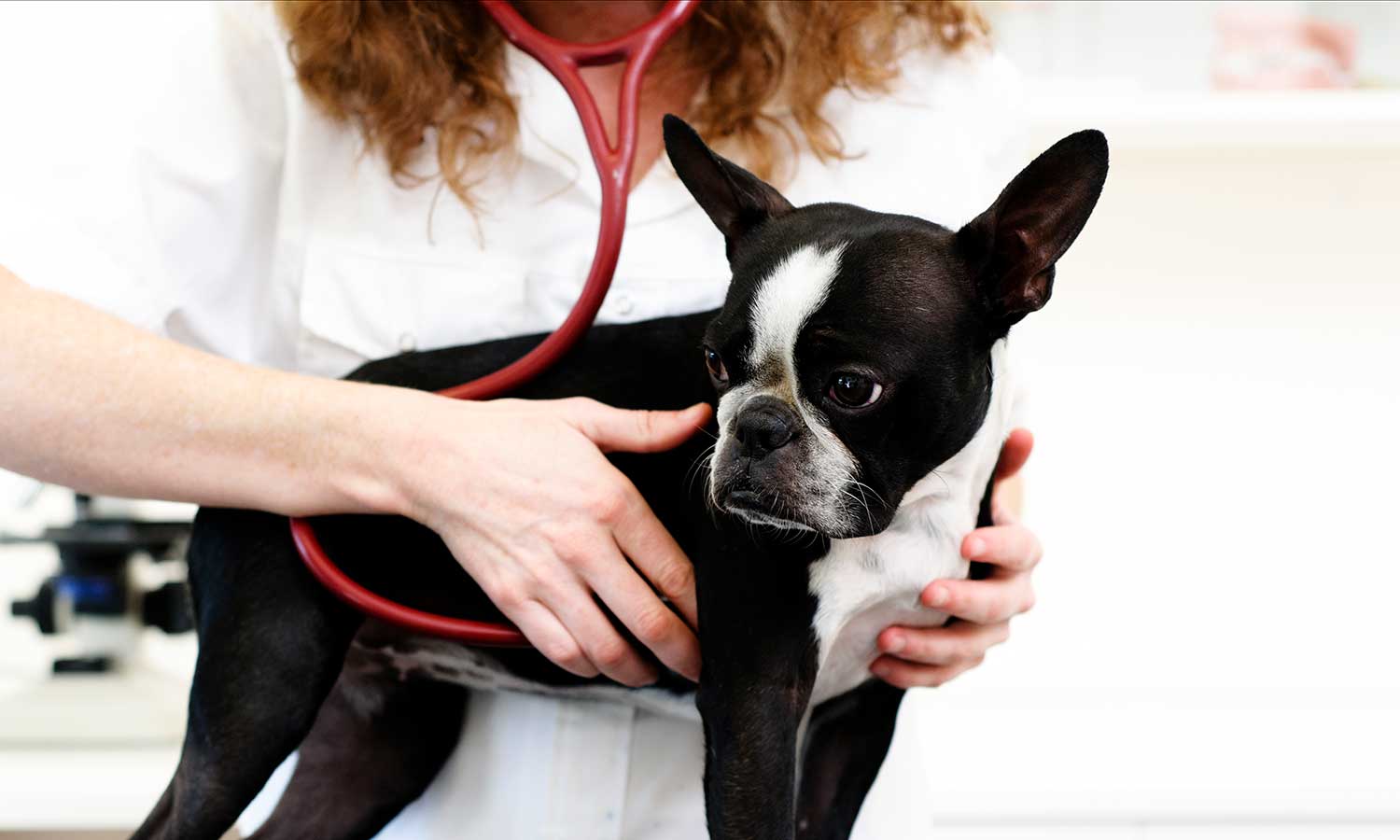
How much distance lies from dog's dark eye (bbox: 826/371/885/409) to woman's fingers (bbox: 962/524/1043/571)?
164mm

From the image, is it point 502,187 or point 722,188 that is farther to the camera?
point 502,187

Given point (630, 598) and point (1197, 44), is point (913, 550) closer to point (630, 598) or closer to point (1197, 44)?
point (630, 598)

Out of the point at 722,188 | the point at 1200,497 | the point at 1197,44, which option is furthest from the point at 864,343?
the point at 1200,497

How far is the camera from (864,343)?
750mm

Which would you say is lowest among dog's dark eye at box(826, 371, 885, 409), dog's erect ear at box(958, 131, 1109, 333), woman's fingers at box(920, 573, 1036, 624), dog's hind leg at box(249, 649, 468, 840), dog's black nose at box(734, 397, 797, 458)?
dog's hind leg at box(249, 649, 468, 840)

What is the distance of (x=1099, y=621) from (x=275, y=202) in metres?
1.30

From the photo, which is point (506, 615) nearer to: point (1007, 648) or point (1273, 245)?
point (1007, 648)

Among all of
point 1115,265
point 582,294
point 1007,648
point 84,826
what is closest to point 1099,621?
point 1007,648

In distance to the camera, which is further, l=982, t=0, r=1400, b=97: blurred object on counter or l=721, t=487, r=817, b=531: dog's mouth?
l=982, t=0, r=1400, b=97: blurred object on counter

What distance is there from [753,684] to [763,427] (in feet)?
0.53

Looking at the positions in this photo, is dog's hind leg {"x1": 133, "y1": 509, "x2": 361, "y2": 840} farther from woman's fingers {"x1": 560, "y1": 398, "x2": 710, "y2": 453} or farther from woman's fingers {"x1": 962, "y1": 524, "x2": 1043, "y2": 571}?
woman's fingers {"x1": 962, "y1": 524, "x2": 1043, "y2": 571}

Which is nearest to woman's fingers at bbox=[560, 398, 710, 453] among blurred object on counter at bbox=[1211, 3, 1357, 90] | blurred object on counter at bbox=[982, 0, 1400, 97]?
blurred object on counter at bbox=[982, 0, 1400, 97]

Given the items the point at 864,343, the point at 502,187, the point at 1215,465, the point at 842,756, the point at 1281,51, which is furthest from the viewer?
the point at 1215,465

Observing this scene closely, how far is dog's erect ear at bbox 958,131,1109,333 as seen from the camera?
72cm
